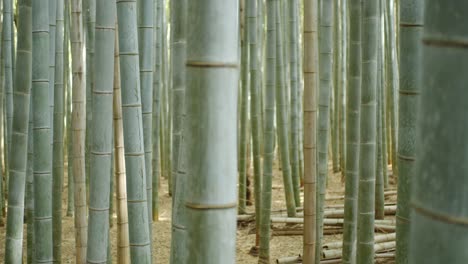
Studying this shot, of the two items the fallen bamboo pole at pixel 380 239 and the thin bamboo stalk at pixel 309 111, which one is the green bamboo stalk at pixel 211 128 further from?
the fallen bamboo pole at pixel 380 239

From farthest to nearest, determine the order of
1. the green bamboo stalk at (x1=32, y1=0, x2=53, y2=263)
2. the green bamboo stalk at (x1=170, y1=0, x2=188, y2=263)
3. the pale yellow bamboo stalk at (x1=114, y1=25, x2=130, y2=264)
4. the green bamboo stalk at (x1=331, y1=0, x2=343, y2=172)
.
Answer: the green bamboo stalk at (x1=331, y1=0, x2=343, y2=172), the pale yellow bamboo stalk at (x1=114, y1=25, x2=130, y2=264), the green bamboo stalk at (x1=32, y1=0, x2=53, y2=263), the green bamboo stalk at (x1=170, y1=0, x2=188, y2=263)

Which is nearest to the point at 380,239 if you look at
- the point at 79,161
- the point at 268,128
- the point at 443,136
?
the point at 268,128

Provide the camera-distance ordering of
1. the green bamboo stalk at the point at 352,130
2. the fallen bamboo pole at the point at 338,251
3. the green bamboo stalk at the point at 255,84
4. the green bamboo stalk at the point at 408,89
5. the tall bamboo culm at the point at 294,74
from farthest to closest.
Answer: the tall bamboo culm at the point at 294,74 < the green bamboo stalk at the point at 255,84 < the fallen bamboo pole at the point at 338,251 < the green bamboo stalk at the point at 352,130 < the green bamboo stalk at the point at 408,89

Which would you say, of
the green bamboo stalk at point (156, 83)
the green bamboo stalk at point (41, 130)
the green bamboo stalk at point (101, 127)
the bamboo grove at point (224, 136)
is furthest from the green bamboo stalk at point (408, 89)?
the green bamboo stalk at point (156, 83)

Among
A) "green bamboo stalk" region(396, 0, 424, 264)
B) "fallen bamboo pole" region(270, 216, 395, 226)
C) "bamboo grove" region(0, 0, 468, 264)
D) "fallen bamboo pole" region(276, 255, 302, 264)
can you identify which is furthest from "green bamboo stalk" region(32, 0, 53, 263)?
"fallen bamboo pole" region(270, 216, 395, 226)

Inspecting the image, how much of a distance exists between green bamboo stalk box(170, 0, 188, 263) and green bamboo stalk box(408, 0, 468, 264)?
0.71 meters

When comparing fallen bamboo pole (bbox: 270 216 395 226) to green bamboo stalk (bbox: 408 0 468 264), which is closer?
green bamboo stalk (bbox: 408 0 468 264)

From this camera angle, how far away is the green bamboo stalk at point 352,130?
9.29 feet

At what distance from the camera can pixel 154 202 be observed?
5895mm

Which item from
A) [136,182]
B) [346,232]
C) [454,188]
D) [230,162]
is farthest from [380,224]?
[454,188]

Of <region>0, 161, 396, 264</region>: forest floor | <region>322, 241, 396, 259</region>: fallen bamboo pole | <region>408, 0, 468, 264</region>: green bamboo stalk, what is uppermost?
<region>408, 0, 468, 264</region>: green bamboo stalk

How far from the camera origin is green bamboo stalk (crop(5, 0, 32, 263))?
277 cm

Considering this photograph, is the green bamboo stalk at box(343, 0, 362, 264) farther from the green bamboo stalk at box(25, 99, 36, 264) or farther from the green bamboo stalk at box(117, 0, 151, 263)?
the green bamboo stalk at box(25, 99, 36, 264)

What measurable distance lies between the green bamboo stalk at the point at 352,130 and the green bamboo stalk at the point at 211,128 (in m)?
1.69
